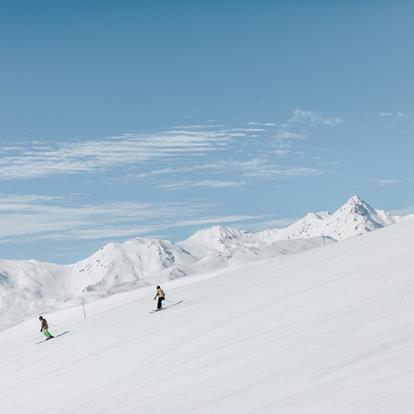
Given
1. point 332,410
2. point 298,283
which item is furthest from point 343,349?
point 298,283

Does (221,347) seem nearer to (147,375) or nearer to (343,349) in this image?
(147,375)

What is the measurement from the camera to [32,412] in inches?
737

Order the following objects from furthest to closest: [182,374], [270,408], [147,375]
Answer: [147,375], [182,374], [270,408]

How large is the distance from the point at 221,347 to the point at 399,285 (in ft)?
18.9

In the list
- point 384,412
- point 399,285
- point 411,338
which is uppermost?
point 399,285

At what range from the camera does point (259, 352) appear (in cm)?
1711

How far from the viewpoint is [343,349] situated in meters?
14.7

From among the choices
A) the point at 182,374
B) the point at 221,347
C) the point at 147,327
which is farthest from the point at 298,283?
the point at 182,374

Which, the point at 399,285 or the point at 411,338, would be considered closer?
the point at 411,338

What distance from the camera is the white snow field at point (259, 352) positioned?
490 inches

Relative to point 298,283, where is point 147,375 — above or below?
below

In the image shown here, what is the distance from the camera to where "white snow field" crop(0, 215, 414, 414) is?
1245cm

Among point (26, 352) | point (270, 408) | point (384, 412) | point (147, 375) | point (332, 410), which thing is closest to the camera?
point (384, 412)

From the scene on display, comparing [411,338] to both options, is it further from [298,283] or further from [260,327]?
[298,283]
